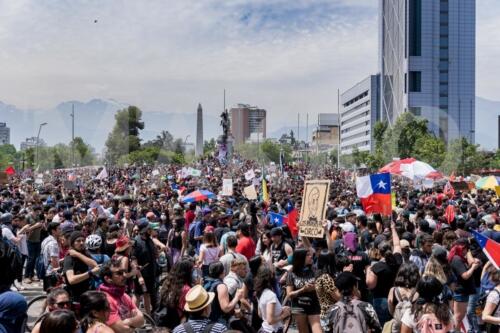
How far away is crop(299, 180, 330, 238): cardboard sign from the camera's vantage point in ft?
25.8

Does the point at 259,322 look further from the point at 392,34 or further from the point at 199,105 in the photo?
the point at 392,34

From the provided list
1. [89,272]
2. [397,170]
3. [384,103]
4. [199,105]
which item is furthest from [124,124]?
[89,272]

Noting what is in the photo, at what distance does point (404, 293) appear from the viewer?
19.9ft

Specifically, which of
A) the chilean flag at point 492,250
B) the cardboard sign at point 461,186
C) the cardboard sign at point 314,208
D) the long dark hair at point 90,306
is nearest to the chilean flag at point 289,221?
the cardboard sign at point 314,208

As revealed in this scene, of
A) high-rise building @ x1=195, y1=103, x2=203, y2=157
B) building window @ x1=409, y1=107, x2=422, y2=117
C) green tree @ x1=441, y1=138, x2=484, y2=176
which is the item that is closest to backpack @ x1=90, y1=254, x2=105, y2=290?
green tree @ x1=441, y1=138, x2=484, y2=176

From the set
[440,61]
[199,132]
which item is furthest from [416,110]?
[199,132]

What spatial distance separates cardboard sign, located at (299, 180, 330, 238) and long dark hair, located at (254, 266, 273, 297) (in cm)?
170

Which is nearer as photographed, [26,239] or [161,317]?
[161,317]

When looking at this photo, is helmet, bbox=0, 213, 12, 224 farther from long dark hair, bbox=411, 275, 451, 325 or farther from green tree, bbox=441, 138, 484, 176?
green tree, bbox=441, 138, 484, 176

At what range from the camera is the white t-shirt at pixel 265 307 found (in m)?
6.07

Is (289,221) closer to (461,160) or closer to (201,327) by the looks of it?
(201,327)

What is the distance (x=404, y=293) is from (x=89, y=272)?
3.56 meters

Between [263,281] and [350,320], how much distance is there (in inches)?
43.8

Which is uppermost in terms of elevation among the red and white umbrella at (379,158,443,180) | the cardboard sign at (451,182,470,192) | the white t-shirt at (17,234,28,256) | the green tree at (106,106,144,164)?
the green tree at (106,106,144,164)
